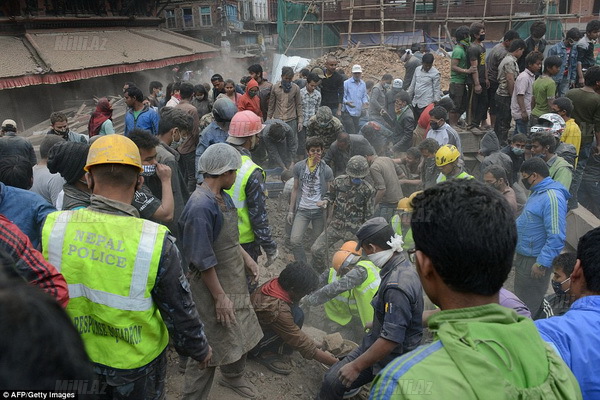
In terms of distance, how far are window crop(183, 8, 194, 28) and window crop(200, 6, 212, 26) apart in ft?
2.73

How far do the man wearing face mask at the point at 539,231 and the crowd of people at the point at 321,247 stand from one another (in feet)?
0.07

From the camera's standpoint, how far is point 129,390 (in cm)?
235

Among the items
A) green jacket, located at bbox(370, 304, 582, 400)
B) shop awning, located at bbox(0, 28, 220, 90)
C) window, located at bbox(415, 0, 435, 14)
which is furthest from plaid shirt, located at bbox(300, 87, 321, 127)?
window, located at bbox(415, 0, 435, 14)

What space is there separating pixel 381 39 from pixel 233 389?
2201 centimetres

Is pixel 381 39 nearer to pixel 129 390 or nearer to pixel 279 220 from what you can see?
pixel 279 220

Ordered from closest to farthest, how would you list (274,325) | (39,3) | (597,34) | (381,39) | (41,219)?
(41,219) < (274,325) < (597,34) < (39,3) < (381,39)

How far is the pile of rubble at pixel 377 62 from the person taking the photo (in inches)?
780

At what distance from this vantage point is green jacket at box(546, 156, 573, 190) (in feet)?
17.5

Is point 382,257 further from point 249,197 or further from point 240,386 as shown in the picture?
point 240,386

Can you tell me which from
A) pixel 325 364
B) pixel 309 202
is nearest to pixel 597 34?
pixel 309 202

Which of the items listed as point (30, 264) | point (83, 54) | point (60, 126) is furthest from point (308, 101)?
point (83, 54)

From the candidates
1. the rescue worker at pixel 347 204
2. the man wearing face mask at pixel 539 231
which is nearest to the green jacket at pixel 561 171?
the man wearing face mask at pixel 539 231

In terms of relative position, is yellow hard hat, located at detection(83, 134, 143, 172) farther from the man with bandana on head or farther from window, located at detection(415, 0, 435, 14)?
window, located at detection(415, 0, 435, 14)

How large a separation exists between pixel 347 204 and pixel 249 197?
2386 millimetres
